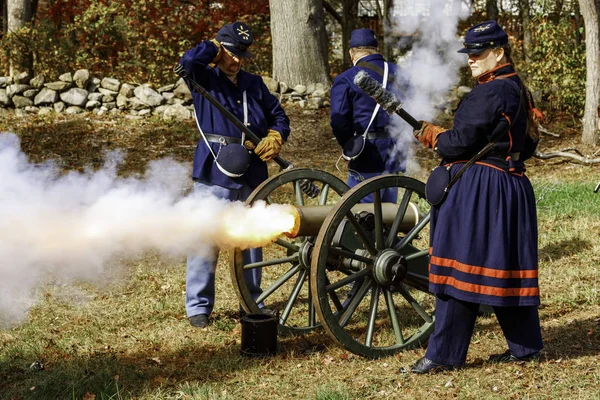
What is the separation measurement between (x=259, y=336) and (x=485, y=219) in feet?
5.15

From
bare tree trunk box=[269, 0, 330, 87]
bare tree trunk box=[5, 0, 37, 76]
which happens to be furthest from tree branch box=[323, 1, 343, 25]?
bare tree trunk box=[5, 0, 37, 76]

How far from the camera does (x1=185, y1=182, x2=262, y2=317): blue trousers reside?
→ 18.9 ft

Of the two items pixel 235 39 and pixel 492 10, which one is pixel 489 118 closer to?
pixel 235 39

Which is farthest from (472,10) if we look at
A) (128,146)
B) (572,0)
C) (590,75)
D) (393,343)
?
(393,343)

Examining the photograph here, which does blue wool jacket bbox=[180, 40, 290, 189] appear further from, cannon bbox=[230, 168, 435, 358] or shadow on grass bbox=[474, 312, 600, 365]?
shadow on grass bbox=[474, 312, 600, 365]

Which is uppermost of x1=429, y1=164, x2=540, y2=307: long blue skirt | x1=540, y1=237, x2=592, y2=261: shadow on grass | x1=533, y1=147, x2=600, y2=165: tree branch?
x1=429, y1=164, x2=540, y2=307: long blue skirt

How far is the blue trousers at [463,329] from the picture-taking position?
4.54m

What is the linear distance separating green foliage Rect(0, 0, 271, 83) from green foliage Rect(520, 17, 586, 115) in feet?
17.9

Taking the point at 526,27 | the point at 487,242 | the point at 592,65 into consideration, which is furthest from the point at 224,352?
the point at 526,27

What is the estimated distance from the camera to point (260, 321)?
5.04 meters

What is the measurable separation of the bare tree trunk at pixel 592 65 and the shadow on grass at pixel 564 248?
6.16m

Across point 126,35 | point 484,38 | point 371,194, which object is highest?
point 126,35

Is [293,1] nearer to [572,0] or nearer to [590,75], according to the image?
[590,75]

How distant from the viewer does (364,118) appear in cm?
652
